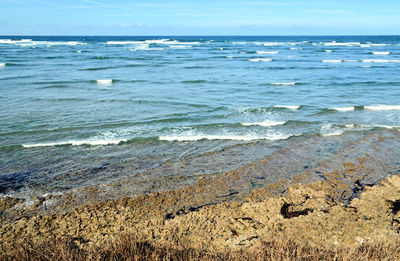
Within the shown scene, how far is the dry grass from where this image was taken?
3283 millimetres

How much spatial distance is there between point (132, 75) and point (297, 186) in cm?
1884

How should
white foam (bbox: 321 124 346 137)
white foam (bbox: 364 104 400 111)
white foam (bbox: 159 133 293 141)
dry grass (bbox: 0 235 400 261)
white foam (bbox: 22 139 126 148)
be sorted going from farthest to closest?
white foam (bbox: 364 104 400 111) → white foam (bbox: 321 124 346 137) → white foam (bbox: 159 133 293 141) → white foam (bbox: 22 139 126 148) → dry grass (bbox: 0 235 400 261)

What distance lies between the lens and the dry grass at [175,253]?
3.28 m

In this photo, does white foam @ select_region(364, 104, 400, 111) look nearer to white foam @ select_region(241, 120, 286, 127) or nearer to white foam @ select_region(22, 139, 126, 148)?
white foam @ select_region(241, 120, 286, 127)

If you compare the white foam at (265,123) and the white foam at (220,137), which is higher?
the white foam at (265,123)

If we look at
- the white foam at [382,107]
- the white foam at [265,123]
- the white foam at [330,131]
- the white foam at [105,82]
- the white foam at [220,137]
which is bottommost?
the white foam at [220,137]

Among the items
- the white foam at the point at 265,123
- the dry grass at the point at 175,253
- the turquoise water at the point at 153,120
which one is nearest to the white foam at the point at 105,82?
the turquoise water at the point at 153,120

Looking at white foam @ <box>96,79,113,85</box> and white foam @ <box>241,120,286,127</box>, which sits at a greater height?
white foam @ <box>96,79,113,85</box>

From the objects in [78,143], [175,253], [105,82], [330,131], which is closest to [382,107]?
[330,131]

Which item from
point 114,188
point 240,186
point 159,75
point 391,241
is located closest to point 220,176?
point 240,186

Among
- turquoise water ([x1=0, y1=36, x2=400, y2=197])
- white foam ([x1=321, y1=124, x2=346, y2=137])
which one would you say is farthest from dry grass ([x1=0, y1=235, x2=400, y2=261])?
white foam ([x1=321, y1=124, x2=346, y2=137])

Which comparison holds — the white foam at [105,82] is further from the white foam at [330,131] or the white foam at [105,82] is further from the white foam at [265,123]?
the white foam at [330,131]

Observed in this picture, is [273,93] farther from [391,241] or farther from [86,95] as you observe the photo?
[391,241]

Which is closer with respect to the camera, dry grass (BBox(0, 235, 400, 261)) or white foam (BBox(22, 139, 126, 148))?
dry grass (BBox(0, 235, 400, 261))
